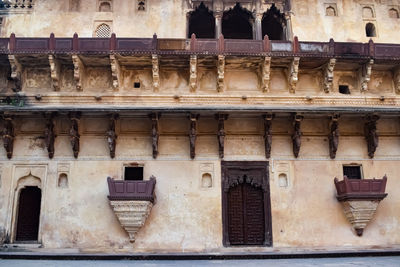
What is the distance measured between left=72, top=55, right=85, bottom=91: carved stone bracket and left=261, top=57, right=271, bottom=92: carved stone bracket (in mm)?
4451

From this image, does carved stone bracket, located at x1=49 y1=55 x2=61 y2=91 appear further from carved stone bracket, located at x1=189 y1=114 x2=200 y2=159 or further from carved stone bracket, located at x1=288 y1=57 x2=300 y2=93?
carved stone bracket, located at x1=288 y1=57 x2=300 y2=93

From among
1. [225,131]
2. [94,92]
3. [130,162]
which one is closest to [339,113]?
[225,131]

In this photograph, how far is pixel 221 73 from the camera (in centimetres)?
1052

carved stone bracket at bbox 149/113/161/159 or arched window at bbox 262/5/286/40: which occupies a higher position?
arched window at bbox 262/5/286/40

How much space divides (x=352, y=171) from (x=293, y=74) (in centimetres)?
282

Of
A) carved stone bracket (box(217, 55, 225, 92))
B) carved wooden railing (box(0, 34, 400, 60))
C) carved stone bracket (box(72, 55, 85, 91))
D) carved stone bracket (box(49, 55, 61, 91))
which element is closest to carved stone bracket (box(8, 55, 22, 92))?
carved wooden railing (box(0, 34, 400, 60))

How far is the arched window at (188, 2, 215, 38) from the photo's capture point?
38.6ft

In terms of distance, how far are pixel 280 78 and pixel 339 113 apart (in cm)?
177

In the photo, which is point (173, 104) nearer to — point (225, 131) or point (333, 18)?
point (225, 131)

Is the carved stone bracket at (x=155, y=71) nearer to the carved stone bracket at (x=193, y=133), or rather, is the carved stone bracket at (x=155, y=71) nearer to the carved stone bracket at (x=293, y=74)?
the carved stone bracket at (x=193, y=133)

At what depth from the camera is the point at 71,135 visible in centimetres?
1020

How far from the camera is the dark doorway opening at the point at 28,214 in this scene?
10.1 meters

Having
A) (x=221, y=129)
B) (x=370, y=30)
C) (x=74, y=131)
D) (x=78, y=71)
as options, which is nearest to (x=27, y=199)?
(x=74, y=131)

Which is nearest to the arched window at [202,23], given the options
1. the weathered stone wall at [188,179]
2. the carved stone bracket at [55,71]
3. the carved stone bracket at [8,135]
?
the weathered stone wall at [188,179]
